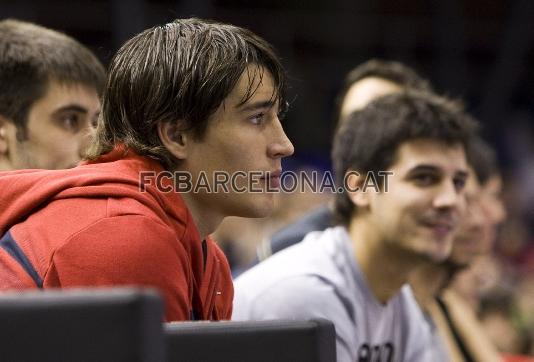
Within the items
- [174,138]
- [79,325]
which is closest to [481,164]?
[174,138]

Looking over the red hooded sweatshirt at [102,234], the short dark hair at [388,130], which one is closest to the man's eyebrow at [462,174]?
the short dark hair at [388,130]

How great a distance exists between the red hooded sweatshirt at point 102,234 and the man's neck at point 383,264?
3.86 ft

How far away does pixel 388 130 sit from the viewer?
327 centimetres

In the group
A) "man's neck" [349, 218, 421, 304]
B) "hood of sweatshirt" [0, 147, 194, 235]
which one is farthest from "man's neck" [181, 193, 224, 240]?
"man's neck" [349, 218, 421, 304]

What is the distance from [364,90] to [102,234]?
2.65 m

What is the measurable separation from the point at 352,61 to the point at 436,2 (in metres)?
0.94

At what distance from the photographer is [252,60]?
208 centimetres

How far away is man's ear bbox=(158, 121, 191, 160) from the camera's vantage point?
2.03m

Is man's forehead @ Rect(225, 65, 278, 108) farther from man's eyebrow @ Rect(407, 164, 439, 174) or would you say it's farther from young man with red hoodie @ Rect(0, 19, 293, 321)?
man's eyebrow @ Rect(407, 164, 439, 174)

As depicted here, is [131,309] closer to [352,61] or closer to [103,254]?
[103,254]

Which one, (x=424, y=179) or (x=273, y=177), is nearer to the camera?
(x=273, y=177)

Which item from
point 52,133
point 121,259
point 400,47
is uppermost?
point 400,47

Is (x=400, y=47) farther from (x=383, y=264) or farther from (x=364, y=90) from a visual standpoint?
(x=383, y=264)

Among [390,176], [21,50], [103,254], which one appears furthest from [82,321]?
[390,176]
